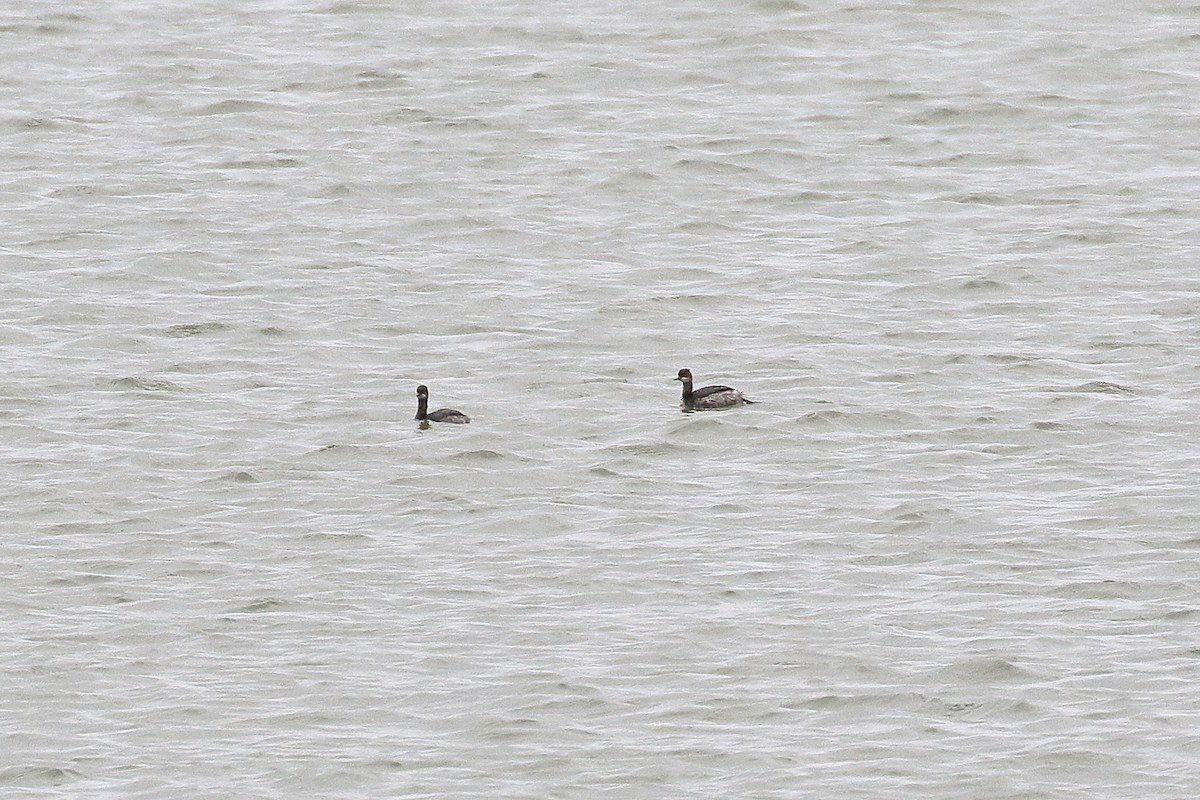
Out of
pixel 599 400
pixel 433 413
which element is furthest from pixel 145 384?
pixel 599 400

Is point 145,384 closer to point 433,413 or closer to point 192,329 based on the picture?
point 192,329

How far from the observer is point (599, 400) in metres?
20.8

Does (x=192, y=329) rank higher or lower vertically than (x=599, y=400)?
higher

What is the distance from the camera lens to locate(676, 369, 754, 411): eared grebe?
65.5 ft

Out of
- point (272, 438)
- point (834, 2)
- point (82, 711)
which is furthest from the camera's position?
point (834, 2)

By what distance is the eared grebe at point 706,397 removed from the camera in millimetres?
19969

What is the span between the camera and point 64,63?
1214 inches

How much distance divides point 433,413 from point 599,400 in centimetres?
149

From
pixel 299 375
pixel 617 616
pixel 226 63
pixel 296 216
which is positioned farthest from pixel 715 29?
pixel 617 616

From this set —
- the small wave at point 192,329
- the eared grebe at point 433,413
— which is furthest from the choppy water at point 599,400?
the eared grebe at point 433,413

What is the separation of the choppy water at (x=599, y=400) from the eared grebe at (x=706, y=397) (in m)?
0.14

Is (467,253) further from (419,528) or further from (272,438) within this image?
(419,528)

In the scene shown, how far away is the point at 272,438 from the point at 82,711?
16.3 ft

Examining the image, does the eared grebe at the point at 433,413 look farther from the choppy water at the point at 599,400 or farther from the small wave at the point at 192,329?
the small wave at the point at 192,329
